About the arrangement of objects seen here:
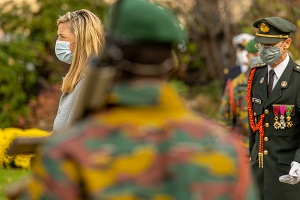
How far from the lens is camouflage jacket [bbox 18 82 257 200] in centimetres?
269

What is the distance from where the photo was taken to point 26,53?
48.2 ft

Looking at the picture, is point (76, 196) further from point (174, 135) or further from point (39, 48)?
point (39, 48)

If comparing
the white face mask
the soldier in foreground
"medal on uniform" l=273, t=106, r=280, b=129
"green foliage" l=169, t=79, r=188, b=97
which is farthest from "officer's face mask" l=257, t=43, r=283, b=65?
"green foliage" l=169, t=79, r=188, b=97

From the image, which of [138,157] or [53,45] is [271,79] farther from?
[53,45]

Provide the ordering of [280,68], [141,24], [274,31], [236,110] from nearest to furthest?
[141,24] < [280,68] < [274,31] < [236,110]

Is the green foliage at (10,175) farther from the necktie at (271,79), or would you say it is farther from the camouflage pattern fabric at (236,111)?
the necktie at (271,79)

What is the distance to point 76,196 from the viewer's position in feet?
8.82

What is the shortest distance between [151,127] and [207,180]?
0.24m

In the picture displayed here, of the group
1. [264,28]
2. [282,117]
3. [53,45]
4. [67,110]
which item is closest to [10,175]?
[264,28]

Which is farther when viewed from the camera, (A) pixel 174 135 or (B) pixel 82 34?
(B) pixel 82 34

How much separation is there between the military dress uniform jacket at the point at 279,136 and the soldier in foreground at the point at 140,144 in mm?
3732

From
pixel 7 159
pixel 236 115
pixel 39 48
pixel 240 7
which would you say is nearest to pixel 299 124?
pixel 236 115

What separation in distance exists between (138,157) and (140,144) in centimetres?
4

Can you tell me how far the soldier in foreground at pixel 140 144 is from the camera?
2.70 meters
